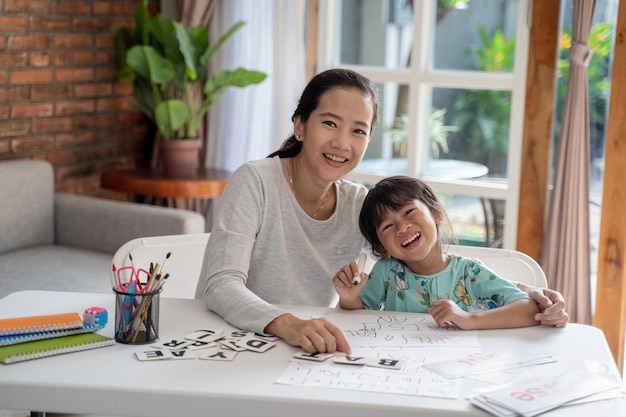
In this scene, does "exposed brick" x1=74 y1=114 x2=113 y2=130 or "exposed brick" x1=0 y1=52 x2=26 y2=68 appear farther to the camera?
"exposed brick" x1=74 y1=114 x2=113 y2=130

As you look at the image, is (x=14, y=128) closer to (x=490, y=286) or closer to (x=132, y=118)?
(x=132, y=118)

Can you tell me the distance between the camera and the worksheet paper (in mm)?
1379

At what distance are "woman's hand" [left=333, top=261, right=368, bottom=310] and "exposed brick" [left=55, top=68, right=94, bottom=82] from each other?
2474 millimetres

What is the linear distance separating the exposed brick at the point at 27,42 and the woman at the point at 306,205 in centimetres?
200

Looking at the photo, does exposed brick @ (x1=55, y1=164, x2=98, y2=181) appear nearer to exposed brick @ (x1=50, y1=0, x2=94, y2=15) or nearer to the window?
exposed brick @ (x1=50, y1=0, x2=94, y2=15)

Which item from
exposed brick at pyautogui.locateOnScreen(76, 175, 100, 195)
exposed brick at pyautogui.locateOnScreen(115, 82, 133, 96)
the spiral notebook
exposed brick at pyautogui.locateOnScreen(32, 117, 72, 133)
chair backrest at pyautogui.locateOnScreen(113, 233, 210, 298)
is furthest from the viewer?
exposed brick at pyautogui.locateOnScreen(115, 82, 133, 96)

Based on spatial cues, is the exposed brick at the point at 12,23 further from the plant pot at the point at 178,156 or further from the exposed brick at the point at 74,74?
the plant pot at the point at 178,156

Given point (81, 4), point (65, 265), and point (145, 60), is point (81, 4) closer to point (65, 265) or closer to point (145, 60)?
point (145, 60)

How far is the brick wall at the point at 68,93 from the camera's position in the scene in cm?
369

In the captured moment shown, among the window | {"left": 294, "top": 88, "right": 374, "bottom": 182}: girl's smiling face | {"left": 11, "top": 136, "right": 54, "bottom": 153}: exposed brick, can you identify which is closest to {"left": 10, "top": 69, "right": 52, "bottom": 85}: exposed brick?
{"left": 11, "top": 136, "right": 54, "bottom": 153}: exposed brick

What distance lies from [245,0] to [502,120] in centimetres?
133

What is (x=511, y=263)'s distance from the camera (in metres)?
2.15

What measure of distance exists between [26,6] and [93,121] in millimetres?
631

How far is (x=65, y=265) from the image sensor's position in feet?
10.7
